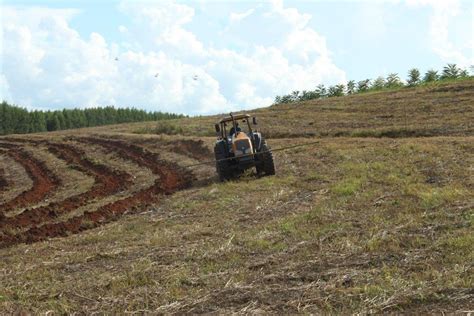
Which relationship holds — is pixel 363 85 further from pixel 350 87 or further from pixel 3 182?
pixel 3 182

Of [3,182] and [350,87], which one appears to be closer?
[3,182]

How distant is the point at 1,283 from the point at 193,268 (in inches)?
105

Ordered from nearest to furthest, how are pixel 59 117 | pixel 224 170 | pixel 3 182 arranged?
pixel 224 170 < pixel 3 182 < pixel 59 117

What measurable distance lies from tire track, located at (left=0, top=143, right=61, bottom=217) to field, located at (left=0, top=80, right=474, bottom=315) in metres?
0.11

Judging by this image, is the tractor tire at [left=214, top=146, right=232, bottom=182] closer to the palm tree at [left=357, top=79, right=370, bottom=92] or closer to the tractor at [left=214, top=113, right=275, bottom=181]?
the tractor at [left=214, top=113, right=275, bottom=181]

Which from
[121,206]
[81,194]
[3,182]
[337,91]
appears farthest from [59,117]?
[121,206]

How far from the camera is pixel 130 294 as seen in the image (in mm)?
A: 6969

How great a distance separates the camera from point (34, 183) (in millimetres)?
22000

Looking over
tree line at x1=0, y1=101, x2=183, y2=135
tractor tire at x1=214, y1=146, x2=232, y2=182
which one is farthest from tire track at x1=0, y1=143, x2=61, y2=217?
tree line at x1=0, y1=101, x2=183, y2=135

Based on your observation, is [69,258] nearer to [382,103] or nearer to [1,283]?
[1,283]

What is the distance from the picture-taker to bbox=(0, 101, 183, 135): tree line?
9594cm

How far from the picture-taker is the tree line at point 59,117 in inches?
3777

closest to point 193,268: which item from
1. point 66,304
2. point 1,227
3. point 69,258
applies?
point 66,304

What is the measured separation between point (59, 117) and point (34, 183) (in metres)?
90.2
